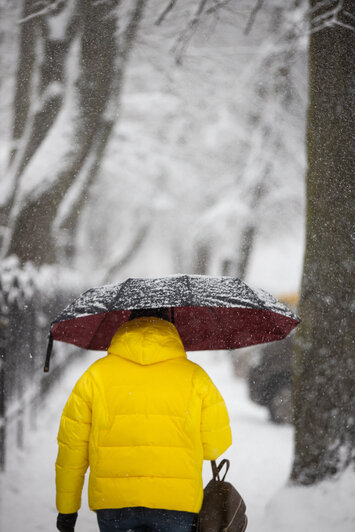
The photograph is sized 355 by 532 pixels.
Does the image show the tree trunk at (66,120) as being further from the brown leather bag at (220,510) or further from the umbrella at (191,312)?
the brown leather bag at (220,510)

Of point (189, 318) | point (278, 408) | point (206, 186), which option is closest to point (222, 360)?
point (206, 186)

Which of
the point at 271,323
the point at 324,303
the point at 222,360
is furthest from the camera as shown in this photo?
the point at 222,360

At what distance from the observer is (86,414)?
1965 millimetres

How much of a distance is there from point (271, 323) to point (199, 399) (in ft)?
2.43

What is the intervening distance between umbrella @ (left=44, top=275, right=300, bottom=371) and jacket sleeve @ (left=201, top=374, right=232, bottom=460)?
0.38 metres

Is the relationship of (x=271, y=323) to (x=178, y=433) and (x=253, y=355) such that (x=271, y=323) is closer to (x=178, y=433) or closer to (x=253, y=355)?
(x=178, y=433)

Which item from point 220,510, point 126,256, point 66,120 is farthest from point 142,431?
point 126,256

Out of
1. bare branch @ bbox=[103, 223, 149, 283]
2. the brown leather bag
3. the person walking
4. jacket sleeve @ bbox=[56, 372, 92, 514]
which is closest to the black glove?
jacket sleeve @ bbox=[56, 372, 92, 514]

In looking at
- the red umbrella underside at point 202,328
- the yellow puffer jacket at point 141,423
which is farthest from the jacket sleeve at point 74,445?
the red umbrella underside at point 202,328

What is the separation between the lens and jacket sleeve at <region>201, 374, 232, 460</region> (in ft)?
6.54

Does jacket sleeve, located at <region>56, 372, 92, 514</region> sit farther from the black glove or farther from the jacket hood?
the jacket hood

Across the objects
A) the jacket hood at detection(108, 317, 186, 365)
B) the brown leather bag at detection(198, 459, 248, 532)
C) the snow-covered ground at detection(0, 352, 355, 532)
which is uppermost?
the jacket hood at detection(108, 317, 186, 365)

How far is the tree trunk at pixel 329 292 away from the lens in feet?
11.7

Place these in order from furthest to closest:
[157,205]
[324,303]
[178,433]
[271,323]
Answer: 1. [157,205]
2. [324,303]
3. [271,323]
4. [178,433]
